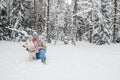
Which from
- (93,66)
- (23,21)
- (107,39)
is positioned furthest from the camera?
(23,21)

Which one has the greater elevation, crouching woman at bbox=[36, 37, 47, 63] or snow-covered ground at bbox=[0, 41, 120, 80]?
crouching woman at bbox=[36, 37, 47, 63]

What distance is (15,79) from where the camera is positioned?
9.66m

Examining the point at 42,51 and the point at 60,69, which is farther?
the point at 42,51

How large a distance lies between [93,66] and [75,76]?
2.19 m

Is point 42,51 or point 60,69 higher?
point 42,51

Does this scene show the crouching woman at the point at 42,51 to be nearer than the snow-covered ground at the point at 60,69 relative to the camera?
No

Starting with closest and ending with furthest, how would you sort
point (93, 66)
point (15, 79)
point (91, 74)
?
point (15, 79)
point (91, 74)
point (93, 66)

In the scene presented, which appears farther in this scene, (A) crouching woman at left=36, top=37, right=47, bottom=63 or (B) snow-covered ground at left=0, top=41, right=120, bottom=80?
(A) crouching woman at left=36, top=37, right=47, bottom=63

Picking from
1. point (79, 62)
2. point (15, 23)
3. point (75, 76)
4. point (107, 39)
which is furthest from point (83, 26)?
point (75, 76)

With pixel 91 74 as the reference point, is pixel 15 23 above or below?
above

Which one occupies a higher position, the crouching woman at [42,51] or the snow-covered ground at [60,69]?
the crouching woman at [42,51]

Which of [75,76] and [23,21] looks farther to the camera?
[23,21]

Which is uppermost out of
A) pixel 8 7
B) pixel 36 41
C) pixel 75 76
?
pixel 8 7

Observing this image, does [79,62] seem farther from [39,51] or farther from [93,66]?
[39,51]
